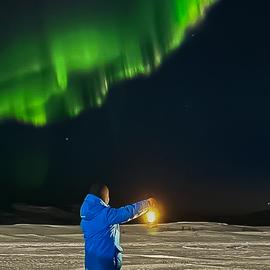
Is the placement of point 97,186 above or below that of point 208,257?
above

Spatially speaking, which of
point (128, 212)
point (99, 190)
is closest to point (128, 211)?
point (128, 212)

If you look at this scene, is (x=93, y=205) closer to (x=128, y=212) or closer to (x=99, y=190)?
(x=99, y=190)

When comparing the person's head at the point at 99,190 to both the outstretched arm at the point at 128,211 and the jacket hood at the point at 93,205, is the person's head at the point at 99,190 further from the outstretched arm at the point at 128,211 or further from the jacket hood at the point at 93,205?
the outstretched arm at the point at 128,211

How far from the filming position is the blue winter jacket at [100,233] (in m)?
4.00

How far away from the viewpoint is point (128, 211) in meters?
3.87

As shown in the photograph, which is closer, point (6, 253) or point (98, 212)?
point (98, 212)

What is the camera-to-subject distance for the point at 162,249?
13.5 m

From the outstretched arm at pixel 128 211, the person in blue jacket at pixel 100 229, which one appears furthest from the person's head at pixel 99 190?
the outstretched arm at pixel 128 211

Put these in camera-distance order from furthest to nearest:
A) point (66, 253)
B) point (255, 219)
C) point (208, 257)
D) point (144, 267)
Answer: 1. point (255, 219)
2. point (66, 253)
3. point (208, 257)
4. point (144, 267)

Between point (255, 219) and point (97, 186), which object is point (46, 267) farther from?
point (255, 219)

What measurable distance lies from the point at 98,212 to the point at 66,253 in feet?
28.0

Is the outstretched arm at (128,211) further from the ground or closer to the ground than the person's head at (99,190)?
closer to the ground

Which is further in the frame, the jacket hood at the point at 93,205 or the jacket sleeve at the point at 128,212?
the jacket hood at the point at 93,205

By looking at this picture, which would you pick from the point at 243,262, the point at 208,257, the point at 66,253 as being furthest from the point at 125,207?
the point at 66,253
